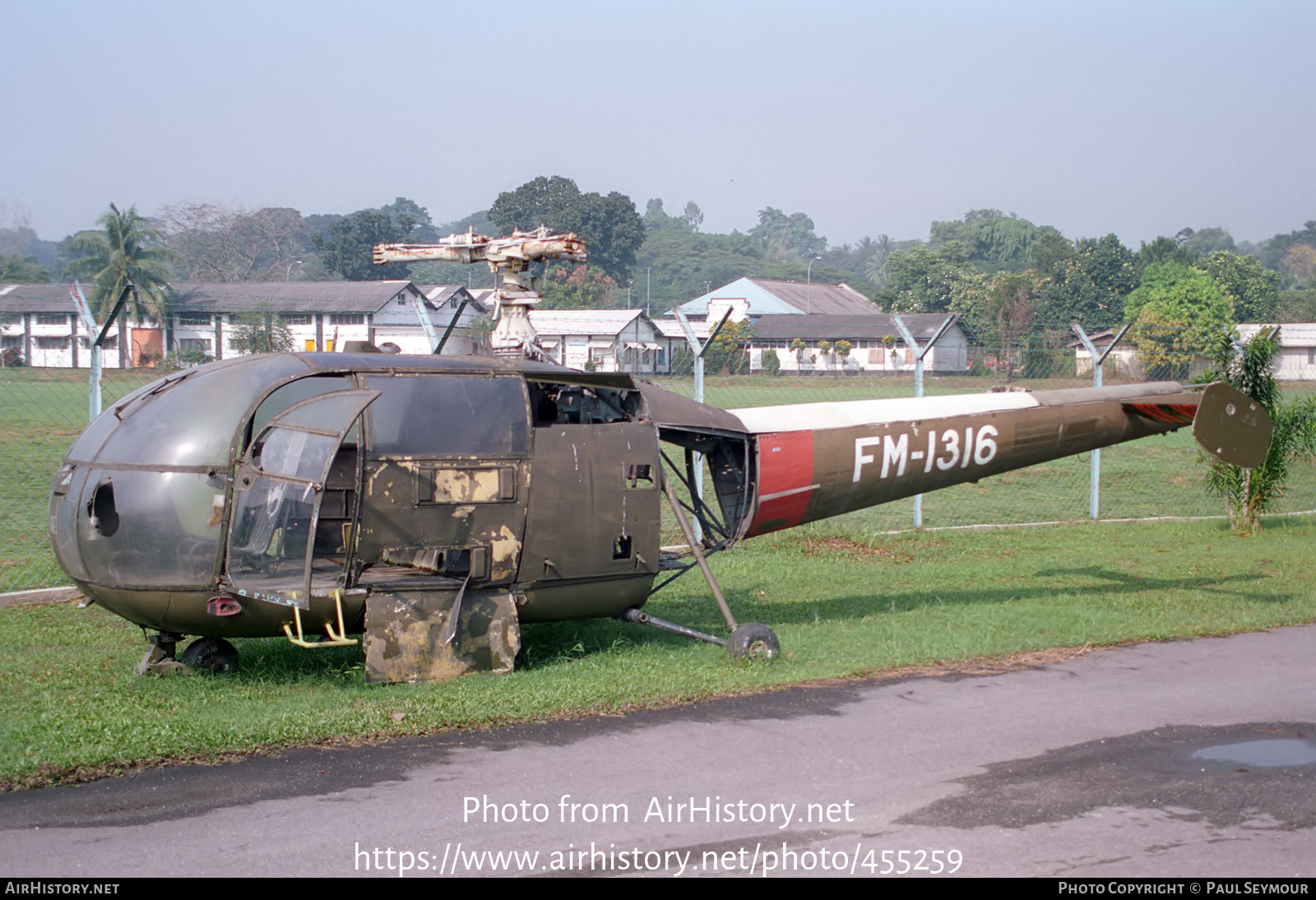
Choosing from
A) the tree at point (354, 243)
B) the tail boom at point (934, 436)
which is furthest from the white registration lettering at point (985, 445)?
the tree at point (354, 243)

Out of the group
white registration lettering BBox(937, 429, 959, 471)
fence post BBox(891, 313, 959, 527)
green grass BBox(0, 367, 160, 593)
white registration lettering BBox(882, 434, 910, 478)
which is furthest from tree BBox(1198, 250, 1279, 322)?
white registration lettering BBox(882, 434, 910, 478)

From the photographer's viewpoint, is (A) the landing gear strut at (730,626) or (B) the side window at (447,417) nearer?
(B) the side window at (447,417)

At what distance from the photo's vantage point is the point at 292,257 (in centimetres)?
13075

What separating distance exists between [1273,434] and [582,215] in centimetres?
8952

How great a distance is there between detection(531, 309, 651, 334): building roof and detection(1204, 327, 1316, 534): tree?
31530 mm

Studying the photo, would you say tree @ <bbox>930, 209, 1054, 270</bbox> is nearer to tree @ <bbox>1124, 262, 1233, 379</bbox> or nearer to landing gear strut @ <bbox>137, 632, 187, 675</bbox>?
tree @ <bbox>1124, 262, 1233, 379</bbox>

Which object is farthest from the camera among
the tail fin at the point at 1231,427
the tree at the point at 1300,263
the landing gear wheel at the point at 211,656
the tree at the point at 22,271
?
the tree at the point at 1300,263

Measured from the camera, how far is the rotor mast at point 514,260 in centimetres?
996

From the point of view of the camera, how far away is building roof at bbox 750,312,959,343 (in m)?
65.9

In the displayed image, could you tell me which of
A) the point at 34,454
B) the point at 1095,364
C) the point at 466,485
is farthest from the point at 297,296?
the point at 466,485

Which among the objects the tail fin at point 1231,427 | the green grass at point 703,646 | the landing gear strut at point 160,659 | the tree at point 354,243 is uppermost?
the tree at point 354,243

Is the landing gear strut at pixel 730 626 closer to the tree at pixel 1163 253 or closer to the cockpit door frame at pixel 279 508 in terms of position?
the cockpit door frame at pixel 279 508

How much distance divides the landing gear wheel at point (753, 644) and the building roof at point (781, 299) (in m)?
90.3
